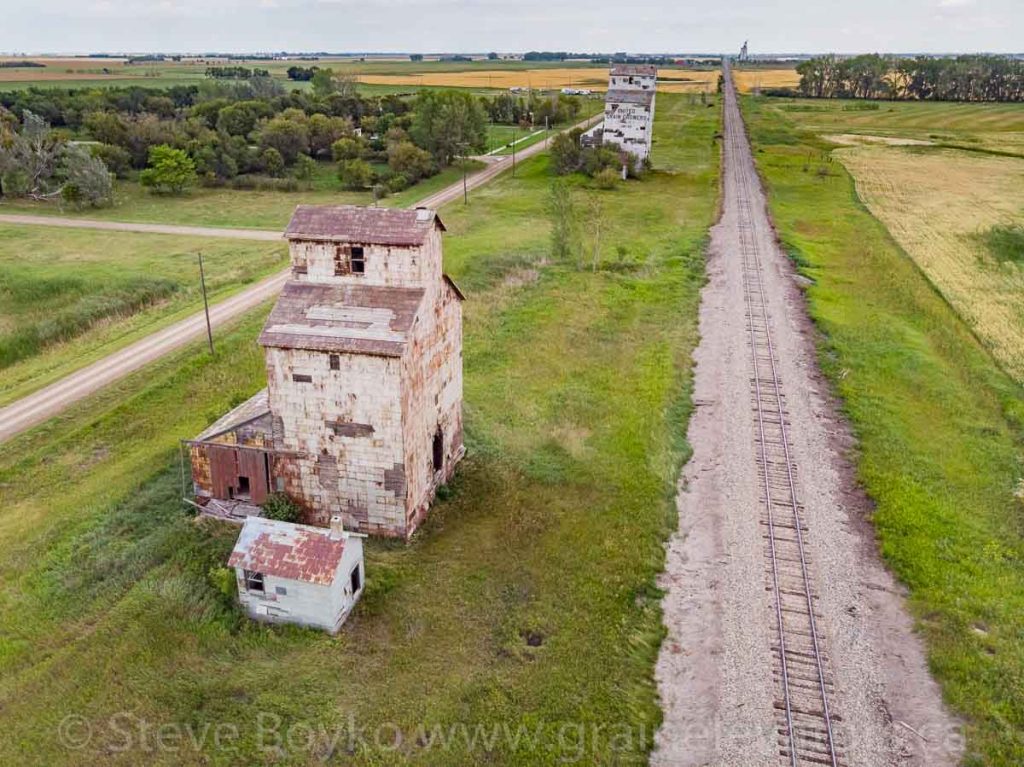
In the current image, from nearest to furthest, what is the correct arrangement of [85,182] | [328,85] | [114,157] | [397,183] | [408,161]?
1. [85,182]
2. [397,183]
3. [114,157]
4. [408,161]
5. [328,85]

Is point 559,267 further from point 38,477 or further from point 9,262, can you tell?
point 9,262

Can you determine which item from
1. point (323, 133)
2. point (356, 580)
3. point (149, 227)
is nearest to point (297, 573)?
point (356, 580)

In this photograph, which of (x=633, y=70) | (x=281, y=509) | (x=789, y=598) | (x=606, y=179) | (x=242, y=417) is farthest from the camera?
(x=633, y=70)

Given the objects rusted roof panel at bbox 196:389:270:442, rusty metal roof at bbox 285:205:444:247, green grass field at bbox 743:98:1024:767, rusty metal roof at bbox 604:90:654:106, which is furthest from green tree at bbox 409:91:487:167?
rusty metal roof at bbox 285:205:444:247

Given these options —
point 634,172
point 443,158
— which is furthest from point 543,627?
point 443,158

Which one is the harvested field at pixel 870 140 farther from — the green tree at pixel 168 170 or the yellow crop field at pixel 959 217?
the green tree at pixel 168 170

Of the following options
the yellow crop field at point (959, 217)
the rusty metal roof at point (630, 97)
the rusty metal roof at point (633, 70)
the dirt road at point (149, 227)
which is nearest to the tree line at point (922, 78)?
the yellow crop field at point (959, 217)

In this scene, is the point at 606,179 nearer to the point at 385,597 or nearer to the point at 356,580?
the point at 385,597

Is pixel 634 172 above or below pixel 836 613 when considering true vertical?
above
